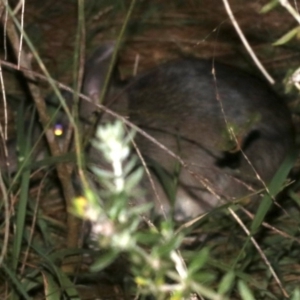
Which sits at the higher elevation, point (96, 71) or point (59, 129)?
point (96, 71)

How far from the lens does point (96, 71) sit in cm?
496

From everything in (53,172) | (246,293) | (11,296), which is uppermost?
(246,293)

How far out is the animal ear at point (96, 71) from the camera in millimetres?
Answer: 4930

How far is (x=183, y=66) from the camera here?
17.5 ft

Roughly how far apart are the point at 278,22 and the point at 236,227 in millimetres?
2542

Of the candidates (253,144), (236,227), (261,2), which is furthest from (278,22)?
(236,227)

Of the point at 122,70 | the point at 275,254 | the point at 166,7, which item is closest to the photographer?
the point at 275,254

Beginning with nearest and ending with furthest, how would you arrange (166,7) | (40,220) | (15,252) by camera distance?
(15,252)
(40,220)
(166,7)

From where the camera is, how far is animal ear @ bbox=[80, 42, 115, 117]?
16.2 feet

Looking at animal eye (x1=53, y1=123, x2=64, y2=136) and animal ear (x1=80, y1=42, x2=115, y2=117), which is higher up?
animal ear (x1=80, y1=42, x2=115, y2=117)

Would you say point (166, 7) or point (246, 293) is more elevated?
point (246, 293)

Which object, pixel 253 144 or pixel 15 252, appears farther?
pixel 253 144

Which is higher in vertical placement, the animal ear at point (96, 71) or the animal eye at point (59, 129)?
the animal ear at point (96, 71)

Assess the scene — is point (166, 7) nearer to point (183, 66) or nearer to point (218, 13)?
point (218, 13)
